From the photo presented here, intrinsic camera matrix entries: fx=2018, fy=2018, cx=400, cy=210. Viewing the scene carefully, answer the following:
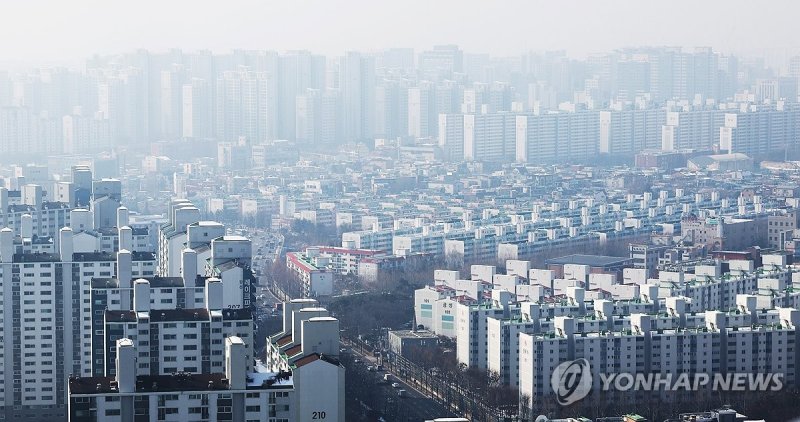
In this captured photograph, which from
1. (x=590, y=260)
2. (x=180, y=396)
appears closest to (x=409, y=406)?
(x=180, y=396)

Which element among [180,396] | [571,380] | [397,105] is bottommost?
[571,380]

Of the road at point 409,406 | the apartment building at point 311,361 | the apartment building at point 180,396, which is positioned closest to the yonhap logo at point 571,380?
the road at point 409,406

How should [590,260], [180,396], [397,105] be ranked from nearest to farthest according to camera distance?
[180,396], [590,260], [397,105]

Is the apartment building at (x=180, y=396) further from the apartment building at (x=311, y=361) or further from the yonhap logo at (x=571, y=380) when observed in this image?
the yonhap logo at (x=571, y=380)

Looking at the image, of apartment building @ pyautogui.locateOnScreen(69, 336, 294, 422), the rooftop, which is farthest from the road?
Result: the rooftop

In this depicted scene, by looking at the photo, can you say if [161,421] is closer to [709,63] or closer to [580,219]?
[580,219]

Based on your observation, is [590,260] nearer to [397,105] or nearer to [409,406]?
[409,406]
